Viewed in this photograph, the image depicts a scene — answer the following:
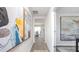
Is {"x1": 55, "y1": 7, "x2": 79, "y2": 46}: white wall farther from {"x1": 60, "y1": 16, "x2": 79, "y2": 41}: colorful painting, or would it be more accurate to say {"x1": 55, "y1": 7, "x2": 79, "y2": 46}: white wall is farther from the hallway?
the hallway

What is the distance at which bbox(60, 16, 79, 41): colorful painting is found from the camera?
6.79 ft

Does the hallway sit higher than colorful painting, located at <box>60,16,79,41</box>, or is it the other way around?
colorful painting, located at <box>60,16,79,41</box>

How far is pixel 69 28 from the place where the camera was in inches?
84.7

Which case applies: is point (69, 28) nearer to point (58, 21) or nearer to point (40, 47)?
point (58, 21)

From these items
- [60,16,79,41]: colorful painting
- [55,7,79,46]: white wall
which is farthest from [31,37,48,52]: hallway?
[60,16,79,41]: colorful painting

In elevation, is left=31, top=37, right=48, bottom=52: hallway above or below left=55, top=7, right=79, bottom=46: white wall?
below

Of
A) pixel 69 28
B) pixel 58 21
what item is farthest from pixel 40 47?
pixel 69 28

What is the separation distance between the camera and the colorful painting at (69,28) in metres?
2.07

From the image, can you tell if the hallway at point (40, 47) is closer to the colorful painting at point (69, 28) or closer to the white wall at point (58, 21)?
the white wall at point (58, 21)
